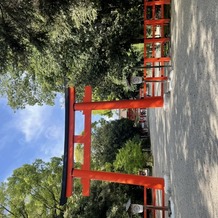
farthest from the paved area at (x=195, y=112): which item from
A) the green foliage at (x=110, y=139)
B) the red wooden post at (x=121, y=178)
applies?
the green foliage at (x=110, y=139)

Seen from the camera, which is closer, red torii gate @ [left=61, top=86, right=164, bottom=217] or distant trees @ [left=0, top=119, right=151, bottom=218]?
red torii gate @ [left=61, top=86, right=164, bottom=217]

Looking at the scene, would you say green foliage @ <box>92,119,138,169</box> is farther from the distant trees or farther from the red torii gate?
the red torii gate

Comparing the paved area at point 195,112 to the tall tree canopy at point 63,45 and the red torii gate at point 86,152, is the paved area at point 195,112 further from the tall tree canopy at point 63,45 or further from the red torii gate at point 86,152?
the tall tree canopy at point 63,45

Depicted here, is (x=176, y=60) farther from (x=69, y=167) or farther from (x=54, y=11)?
(x=69, y=167)

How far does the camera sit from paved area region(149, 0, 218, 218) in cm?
632

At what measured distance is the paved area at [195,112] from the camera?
632 cm

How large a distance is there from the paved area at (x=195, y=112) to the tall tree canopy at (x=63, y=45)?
337cm

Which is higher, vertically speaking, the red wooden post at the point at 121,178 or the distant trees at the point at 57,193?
the distant trees at the point at 57,193

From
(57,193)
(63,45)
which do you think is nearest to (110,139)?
(57,193)

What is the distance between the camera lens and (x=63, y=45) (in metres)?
12.6

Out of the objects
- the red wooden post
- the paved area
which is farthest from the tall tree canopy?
the red wooden post

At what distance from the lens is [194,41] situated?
798 cm

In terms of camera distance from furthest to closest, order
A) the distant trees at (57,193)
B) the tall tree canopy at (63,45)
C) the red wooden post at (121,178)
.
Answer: the distant trees at (57,193) < the red wooden post at (121,178) < the tall tree canopy at (63,45)

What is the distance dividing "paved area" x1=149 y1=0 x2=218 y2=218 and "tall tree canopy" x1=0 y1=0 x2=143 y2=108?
3366mm
